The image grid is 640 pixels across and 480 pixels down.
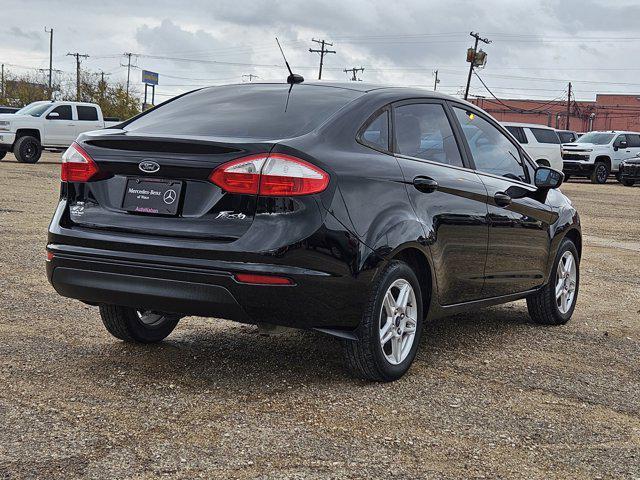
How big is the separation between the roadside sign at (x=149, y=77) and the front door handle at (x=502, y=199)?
114 metres

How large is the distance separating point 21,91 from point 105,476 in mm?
92672

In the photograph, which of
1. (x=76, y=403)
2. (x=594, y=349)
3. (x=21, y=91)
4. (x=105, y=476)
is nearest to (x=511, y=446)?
(x=105, y=476)

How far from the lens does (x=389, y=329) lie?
496 cm

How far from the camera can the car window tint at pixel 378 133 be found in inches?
199

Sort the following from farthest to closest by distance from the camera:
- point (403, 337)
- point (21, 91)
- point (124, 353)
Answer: point (21, 91), point (124, 353), point (403, 337)

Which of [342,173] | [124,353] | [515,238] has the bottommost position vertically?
[124,353]

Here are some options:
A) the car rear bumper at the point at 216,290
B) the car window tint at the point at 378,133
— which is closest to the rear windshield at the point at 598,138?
the car window tint at the point at 378,133

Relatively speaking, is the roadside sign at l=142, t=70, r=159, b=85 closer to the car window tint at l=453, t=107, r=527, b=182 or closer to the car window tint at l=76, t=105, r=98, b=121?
the car window tint at l=76, t=105, r=98, b=121

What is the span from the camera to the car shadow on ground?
5.05 metres

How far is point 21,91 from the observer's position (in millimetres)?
90750

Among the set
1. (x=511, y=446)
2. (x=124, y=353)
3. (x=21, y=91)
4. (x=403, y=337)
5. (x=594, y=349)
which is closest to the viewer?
(x=511, y=446)

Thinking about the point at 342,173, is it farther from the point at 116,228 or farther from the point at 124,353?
the point at 124,353

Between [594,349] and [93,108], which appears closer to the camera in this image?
[594,349]

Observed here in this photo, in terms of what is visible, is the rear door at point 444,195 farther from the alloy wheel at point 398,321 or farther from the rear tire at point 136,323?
the rear tire at point 136,323
